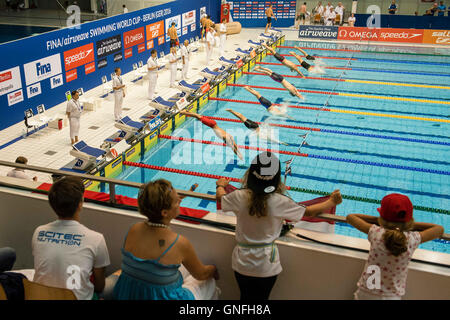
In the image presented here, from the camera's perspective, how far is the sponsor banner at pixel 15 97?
9.31m

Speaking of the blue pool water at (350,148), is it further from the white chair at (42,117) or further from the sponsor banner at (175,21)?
the sponsor banner at (175,21)

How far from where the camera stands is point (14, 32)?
63.2 ft

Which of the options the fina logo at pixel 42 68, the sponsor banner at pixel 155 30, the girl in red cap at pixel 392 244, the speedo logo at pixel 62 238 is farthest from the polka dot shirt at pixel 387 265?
the sponsor banner at pixel 155 30

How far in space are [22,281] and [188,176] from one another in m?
5.16

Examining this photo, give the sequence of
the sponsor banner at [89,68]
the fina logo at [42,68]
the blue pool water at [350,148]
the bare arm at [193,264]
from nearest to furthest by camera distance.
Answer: the bare arm at [193,264]
the blue pool water at [350,148]
the fina logo at [42,68]
the sponsor banner at [89,68]

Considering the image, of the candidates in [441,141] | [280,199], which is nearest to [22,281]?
[280,199]

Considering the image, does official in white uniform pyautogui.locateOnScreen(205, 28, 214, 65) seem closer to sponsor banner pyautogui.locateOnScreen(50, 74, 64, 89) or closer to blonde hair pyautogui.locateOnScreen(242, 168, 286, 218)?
sponsor banner pyautogui.locateOnScreen(50, 74, 64, 89)

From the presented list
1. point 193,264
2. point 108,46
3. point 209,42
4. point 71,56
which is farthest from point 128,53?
point 193,264

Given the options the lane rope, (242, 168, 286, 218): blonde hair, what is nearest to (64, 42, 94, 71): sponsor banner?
the lane rope

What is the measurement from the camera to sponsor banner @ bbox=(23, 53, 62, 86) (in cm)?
974

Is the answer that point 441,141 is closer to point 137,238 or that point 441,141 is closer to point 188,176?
point 188,176

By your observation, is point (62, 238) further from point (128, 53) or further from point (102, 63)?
point (128, 53)

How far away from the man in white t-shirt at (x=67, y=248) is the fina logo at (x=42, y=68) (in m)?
8.52

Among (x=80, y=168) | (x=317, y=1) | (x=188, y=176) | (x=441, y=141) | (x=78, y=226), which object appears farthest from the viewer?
(x=317, y=1)
